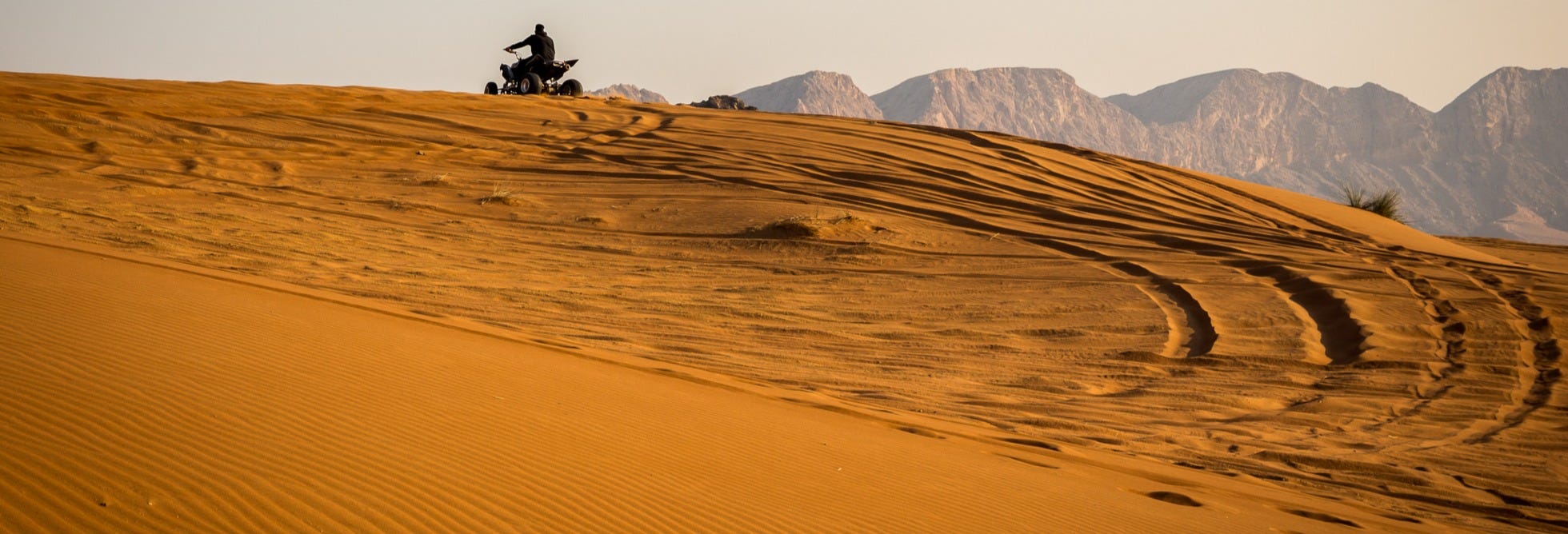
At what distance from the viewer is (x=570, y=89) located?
2634 centimetres

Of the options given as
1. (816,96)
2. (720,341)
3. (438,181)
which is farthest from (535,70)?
(816,96)

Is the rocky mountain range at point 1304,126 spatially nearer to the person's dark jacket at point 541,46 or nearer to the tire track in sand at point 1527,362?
the person's dark jacket at point 541,46

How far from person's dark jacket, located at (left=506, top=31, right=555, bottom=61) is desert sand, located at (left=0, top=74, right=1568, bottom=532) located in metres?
4.91

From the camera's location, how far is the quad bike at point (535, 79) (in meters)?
24.8

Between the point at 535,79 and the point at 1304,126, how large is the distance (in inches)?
4395

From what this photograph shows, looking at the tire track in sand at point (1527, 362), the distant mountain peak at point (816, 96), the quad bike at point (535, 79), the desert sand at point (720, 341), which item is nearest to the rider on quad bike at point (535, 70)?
the quad bike at point (535, 79)

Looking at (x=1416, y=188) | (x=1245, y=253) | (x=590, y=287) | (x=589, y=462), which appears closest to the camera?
(x=589, y=462)

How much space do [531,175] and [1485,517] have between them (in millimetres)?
14291

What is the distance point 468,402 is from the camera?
5020 millimetres

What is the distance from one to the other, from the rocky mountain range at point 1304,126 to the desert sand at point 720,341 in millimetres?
89021

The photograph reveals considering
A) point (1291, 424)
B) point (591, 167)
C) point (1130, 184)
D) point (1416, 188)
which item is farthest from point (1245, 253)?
point (1416, 188)

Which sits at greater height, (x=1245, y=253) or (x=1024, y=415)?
(x=1245, y=253)

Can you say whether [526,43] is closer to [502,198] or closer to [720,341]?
[502,198]

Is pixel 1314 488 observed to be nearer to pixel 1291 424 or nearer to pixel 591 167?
pixel 1291 424
